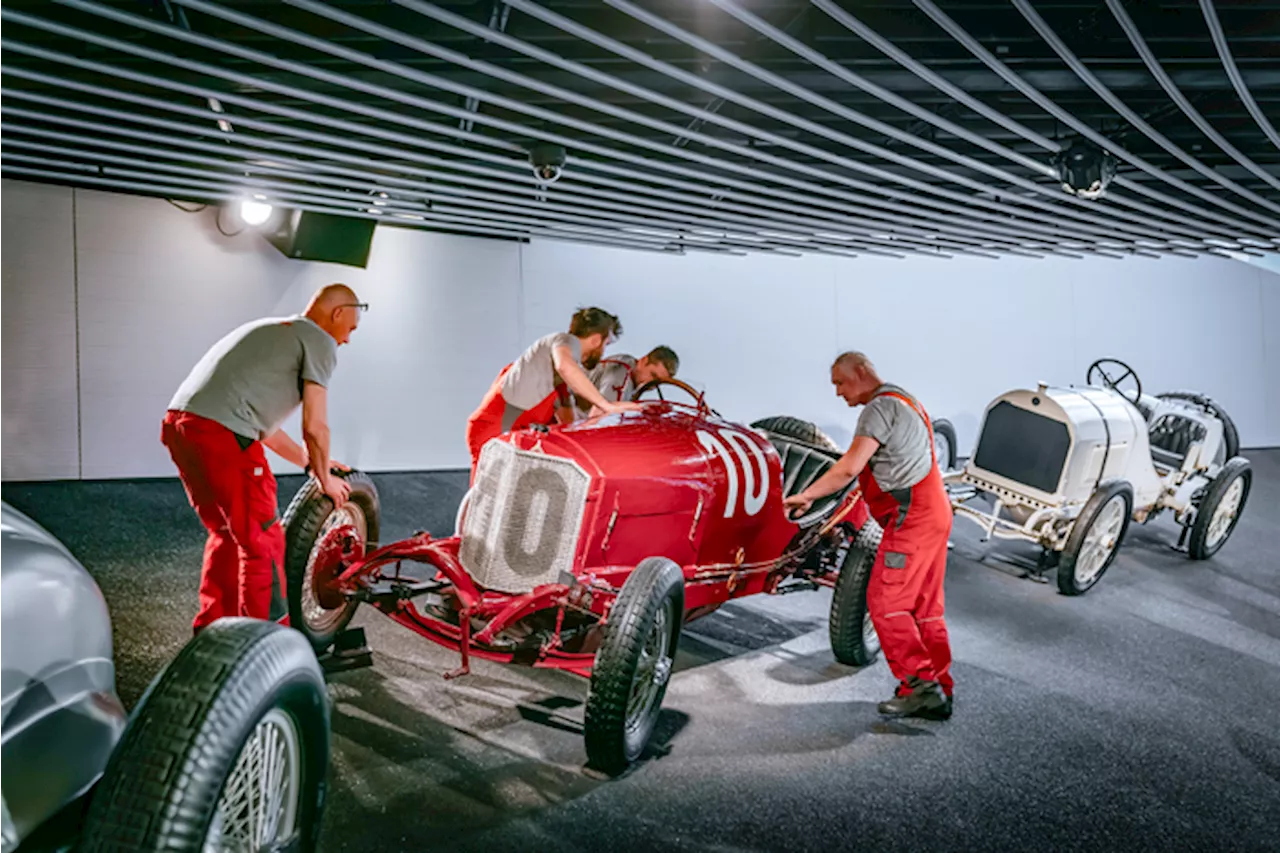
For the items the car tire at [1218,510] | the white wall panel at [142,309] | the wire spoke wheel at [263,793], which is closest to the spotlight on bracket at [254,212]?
the white wall panel at [142,309]

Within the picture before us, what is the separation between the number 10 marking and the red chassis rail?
31 centimetres

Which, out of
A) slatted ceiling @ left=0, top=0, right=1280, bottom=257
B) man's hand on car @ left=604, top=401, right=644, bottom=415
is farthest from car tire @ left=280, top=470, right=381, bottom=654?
slatted ceiling @ left=0, top=0, right=1280, bottom=257

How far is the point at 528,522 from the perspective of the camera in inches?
143

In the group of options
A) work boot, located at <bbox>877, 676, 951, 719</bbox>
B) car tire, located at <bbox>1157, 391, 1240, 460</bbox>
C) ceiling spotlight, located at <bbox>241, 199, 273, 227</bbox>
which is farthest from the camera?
ceiling spotlight, located at <bbox>241, 199, 273, 227</bbox>

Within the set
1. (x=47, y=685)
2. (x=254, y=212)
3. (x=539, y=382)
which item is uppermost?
(x=254, y=212)

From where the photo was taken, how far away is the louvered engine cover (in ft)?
11.8

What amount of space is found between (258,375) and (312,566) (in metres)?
0.93

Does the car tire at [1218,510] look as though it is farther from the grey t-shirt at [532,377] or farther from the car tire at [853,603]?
the grey t-shirt at [532,377]

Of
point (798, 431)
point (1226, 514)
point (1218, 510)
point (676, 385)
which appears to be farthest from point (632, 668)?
point (1226, 514)

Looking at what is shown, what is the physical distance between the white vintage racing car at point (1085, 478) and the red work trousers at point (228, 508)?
4.61 metres

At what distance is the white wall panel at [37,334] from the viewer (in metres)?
7.26

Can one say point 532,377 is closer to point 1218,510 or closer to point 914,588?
point 914,588

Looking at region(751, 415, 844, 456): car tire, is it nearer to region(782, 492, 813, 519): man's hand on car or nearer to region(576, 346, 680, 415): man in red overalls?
region(576, 346, 680, 415): man in red overalls

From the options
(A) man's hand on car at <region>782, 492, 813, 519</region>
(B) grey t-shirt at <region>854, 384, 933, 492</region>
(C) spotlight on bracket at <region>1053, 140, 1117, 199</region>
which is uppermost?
(C) spotlight on bracket at <region>1053, 140, 1117, 199</region>
